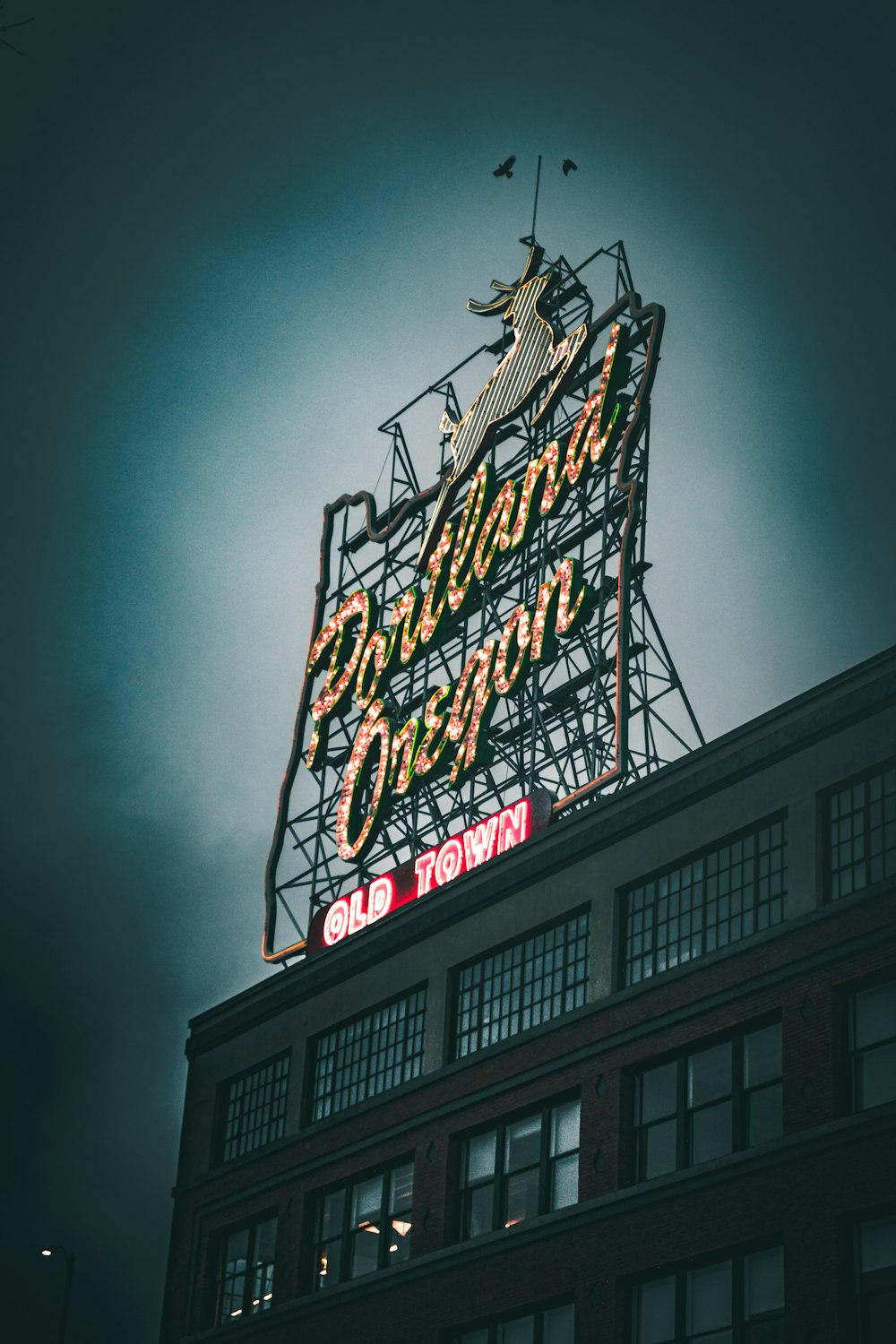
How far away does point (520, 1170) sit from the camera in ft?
150

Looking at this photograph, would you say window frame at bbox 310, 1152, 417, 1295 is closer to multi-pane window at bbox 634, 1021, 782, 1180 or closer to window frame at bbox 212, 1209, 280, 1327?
window frame at bbox 212, 1209, 280, 1327

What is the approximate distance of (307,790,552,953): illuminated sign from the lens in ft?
168

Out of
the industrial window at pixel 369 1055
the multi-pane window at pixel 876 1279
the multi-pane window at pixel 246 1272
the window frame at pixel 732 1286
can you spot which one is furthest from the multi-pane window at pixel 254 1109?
the multi-pane window at pixel 876 1279

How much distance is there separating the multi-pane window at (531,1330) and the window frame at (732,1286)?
6.76 ft

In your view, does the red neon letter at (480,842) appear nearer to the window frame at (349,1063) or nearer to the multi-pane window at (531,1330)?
the window frame at (349,1063)

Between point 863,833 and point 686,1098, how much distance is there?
23.5 feet

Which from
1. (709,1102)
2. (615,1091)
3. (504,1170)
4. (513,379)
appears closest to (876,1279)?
(709,1102)

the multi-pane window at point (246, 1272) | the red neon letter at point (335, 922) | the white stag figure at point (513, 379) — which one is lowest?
the multi-pane window at point (246, 1272)

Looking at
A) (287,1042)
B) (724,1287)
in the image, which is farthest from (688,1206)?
(287,1042)

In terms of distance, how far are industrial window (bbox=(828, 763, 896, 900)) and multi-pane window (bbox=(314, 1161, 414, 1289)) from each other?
15.7 meters

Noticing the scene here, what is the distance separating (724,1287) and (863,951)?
751 cm

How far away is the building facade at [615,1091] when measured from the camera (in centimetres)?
3822

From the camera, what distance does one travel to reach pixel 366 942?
54250mm

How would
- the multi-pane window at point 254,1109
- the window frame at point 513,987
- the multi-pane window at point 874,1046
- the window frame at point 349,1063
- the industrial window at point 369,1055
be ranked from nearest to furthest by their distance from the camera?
the multi-pane window at point 874,1046
the window frame at point 513,987
the window frame at point 349,1063
the industrial window at point 369,1055
the multi-pane window at point 254,1109
